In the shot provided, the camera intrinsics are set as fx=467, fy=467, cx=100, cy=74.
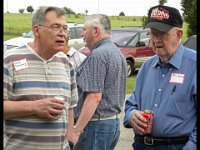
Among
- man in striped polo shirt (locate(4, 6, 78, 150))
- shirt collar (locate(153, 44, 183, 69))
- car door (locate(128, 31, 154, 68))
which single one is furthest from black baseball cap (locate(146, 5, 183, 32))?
car door (locate(128, 31, 154, 68))

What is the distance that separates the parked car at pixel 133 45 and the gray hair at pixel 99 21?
1168 cm

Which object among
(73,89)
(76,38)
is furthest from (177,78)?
(76,38)

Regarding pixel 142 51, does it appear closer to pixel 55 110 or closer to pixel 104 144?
pixel 104 144

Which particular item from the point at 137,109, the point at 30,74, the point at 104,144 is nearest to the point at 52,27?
the point at 30,74

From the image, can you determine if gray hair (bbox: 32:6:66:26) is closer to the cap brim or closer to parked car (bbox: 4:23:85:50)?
the cap brim

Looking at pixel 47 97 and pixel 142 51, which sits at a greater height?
pixel 47 97

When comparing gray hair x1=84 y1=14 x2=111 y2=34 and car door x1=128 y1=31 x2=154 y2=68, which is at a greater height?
gray hair x1=84 y1=14 x2=111 y2=34

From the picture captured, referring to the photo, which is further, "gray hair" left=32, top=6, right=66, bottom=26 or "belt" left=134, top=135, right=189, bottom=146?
"gray hair" left=32, top=6, right=66, bottom=26

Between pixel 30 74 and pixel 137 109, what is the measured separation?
34.6 inches

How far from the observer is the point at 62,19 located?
3680 mm

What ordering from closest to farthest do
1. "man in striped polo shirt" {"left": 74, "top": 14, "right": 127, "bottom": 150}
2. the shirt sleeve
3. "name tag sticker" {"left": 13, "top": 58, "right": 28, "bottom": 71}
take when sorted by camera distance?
"name tag sticker" {"left": 13, "top": 58, "right": 28, "bottom": 71}
the shirt sleeve
"man in striped polo shirt" {"left": 74, "top": 14, "right": 127, "bottom": 150}

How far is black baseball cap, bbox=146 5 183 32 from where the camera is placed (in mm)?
3492

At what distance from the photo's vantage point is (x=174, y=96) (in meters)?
3.33

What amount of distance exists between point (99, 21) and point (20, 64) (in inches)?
51.4
